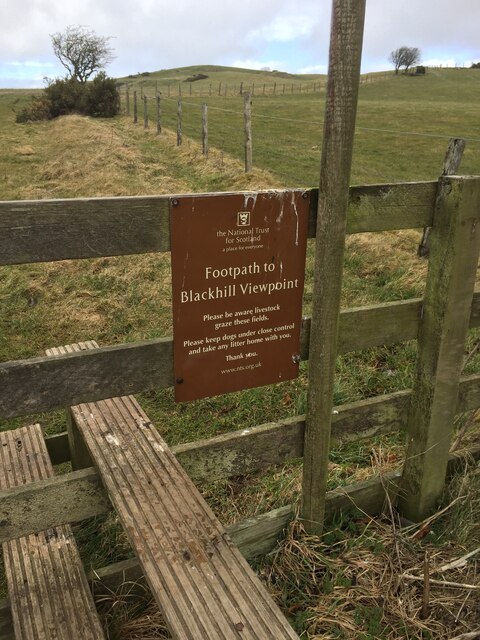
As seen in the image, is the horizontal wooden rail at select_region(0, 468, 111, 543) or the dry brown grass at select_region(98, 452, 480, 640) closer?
the horizontal wooden rail at select_region(0, 468, 111, 543)

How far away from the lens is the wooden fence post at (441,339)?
2543 mm

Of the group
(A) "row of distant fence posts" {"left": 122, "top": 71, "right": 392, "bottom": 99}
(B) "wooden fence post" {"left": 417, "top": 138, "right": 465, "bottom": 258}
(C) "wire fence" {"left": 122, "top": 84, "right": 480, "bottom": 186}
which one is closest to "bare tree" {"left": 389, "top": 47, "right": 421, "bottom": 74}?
(A) "row of distant fence posts" {"left": 122, "top": 71, "right": 392, "bottom": 99}

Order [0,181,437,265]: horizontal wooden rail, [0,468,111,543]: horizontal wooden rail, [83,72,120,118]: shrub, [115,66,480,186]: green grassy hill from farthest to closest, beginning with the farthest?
1. [83,72,120,118]: shrub
2. [115,66,480,186]: green grassy hill
3. [0,468,111,543]: horizontal wooden rail
4. [0,181,437,265]: horizontal wooden rail

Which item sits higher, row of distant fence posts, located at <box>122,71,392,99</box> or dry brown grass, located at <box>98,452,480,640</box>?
row of distant fence posts, located at <box>122,71,392,99</box>

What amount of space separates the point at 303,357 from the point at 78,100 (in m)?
33.4

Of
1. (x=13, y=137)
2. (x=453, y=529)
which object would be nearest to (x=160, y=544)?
(x=453, y=529)

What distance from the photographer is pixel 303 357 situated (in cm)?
257

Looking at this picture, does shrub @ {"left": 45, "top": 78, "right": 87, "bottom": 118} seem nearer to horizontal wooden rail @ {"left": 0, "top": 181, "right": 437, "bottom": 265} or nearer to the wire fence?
the wire fence

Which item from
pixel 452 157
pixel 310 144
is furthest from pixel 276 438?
pixel 310 144

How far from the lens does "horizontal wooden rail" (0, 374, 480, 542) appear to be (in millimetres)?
2232

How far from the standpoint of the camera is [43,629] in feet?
7.52

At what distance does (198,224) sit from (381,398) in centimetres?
144

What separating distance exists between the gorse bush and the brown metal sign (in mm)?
32919

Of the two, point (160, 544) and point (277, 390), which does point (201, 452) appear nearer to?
point (160, 544)
